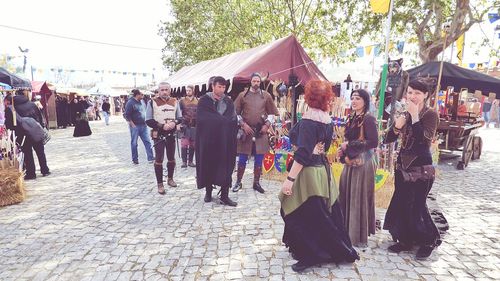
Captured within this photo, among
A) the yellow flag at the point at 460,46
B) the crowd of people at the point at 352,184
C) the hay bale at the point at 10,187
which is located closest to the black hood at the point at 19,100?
the hay bale at the point at 10,187

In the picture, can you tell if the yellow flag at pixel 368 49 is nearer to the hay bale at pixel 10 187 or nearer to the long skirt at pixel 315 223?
the long skirt at pixel 315 223

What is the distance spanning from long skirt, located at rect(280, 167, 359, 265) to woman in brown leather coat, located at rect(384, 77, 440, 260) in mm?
709

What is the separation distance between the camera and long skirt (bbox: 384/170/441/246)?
3.15 metres

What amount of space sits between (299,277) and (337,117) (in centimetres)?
459

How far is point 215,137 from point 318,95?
2248 mm

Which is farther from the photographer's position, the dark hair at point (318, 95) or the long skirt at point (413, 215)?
the long skirt at point (413, 215)

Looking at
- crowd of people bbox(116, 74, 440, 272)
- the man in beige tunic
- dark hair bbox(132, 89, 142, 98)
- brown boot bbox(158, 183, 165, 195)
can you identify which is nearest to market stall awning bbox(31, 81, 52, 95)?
dark hair bbox(132, 89, 142, 98)

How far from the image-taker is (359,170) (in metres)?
3.26

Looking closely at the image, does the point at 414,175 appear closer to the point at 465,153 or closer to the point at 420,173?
the point at 420,173

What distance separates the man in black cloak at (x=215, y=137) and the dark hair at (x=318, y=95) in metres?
2.05

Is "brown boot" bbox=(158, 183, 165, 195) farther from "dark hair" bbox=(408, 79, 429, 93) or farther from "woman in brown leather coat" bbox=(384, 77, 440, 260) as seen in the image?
"dark hair" bbox=(408, 79, 429, 93)

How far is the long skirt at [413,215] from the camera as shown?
3152 mm

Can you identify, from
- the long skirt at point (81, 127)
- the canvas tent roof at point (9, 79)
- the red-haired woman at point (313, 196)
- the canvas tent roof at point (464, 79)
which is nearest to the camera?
the red-haired woman at point (313, 196)

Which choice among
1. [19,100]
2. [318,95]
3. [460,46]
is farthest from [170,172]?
[460,46]
